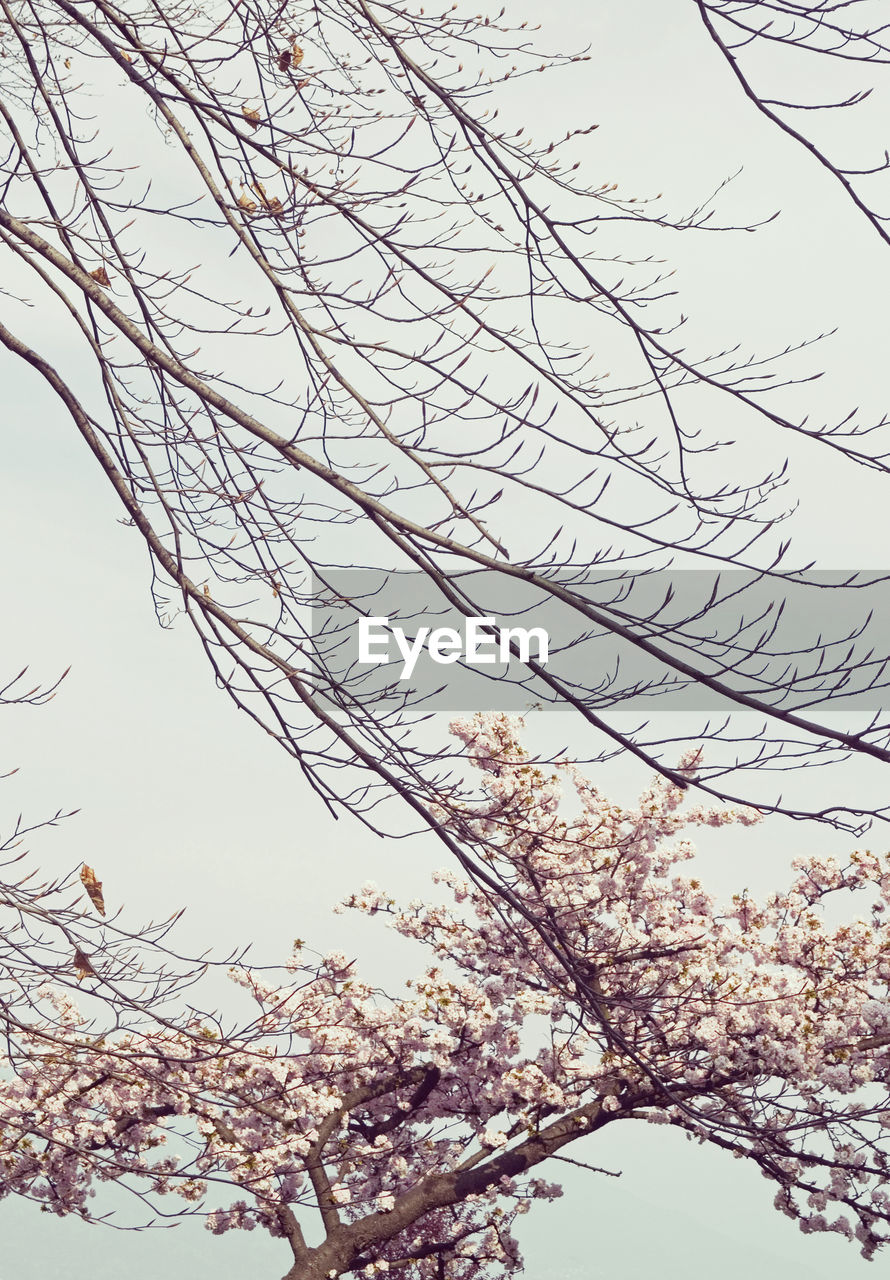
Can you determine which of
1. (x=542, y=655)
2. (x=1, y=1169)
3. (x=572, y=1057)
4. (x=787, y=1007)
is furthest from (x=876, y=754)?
(x=1, y=1169)

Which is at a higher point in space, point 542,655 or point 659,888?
point 659,888

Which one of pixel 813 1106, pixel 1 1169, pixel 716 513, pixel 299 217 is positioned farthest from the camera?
pixel 1 1169

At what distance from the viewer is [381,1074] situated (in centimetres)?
849

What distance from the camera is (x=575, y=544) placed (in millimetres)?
2834

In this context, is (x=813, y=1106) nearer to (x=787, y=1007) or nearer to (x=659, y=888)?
(x=787, y=1007)

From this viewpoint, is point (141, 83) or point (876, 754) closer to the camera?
point (876, 754)

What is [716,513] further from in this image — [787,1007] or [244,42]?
[787,1007]

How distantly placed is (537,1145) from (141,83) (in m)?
6.94

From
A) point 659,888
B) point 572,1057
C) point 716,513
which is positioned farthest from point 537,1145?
point 716,513

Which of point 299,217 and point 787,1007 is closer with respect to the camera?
point 299,217

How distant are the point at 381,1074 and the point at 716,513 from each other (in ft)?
20.6

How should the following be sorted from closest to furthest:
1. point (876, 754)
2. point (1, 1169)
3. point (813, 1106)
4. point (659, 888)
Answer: point (876, 754), point (813, 1106), point (1, 1169), point (659, 888)

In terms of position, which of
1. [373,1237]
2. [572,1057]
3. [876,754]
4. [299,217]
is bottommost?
[876,754]

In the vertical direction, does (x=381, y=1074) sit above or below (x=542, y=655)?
above
